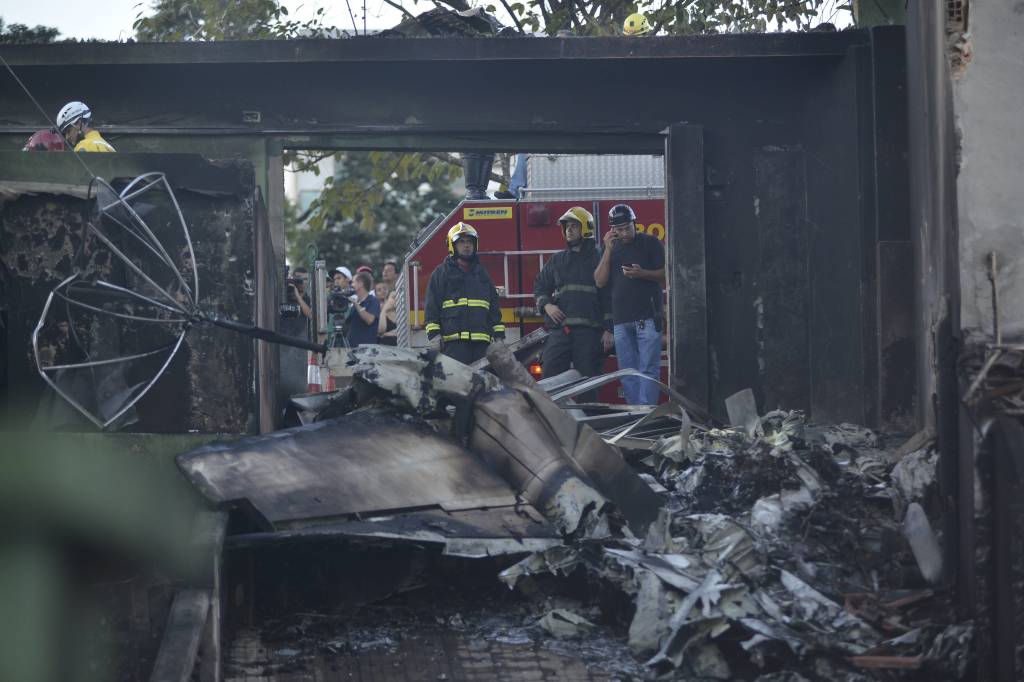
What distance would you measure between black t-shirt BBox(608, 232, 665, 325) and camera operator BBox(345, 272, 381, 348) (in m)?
5.23

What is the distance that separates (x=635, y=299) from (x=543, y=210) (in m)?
3.73

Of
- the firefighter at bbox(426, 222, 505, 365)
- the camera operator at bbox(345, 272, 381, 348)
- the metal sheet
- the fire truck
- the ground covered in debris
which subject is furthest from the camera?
the camera operator at bbox(345, 272, 381, 348)

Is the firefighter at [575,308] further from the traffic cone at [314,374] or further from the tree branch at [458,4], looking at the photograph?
the traffic cone at [314,374]

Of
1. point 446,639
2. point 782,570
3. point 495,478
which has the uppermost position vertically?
point 495,478

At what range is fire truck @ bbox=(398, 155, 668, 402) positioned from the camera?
610 inches

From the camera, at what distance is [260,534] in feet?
20.4

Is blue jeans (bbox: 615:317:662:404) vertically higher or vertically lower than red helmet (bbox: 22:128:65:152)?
lower

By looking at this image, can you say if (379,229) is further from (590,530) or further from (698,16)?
(590,530)

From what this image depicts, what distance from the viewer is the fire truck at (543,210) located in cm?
1548

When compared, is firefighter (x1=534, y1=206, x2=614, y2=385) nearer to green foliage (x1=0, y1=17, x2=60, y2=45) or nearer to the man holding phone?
the man holding phone

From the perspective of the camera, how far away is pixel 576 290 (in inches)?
505

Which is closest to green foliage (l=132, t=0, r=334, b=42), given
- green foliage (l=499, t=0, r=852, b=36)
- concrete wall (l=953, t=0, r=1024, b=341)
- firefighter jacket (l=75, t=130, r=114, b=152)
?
green foliage (l=499, t=0, r=852, b=36)

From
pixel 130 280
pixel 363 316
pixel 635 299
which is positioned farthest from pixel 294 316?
pixel 363 316

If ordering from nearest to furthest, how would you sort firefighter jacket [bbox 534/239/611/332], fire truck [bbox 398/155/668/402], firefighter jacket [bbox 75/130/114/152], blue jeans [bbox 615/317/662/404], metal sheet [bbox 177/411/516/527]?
metal sheet [bbox 177/411/516/527] < firefighter jacket [bbox 75/130/114/152] < blue jeans [bbox 615/317/662/404] < firefighter jacket [bbox 534/239/611/332] < fire truck [bbox 398/155/668/402]
